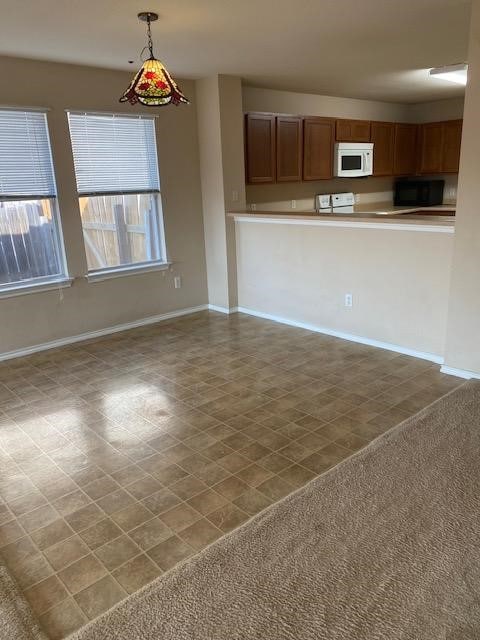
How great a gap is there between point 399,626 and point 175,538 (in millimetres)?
950

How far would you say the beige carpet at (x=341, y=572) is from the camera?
1.67 meters

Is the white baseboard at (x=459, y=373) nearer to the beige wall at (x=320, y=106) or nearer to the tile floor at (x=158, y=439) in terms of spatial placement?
the tile floor at (x=158, y=439)

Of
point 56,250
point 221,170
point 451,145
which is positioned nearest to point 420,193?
point 451,145

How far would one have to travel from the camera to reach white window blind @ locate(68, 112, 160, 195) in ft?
14.8

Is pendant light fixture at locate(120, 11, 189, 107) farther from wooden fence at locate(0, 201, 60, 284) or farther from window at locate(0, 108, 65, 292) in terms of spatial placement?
wooden fence at locate(0, 201, 60, 284)

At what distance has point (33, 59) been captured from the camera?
4.05 meters

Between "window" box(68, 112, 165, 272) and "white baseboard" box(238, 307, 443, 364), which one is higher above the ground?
"window" box(68, 112, 165, 272)

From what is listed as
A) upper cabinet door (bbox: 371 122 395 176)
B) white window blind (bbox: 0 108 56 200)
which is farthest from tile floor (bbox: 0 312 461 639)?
upper cabinet door (bbox: 371 122 395 176)

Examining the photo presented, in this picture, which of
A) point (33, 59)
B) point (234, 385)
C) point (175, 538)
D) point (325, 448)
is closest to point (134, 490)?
point (175, 538)

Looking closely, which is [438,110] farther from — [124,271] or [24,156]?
[24,156]

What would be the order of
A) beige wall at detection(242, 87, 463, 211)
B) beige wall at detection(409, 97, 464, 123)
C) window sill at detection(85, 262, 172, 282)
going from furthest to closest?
beige wall at detection(409, 97, 464, 123), beige wall at detection(242, 87, 463, 211), window sill at detection(85, 262, 172, 282)

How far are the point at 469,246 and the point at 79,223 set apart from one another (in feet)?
11.0

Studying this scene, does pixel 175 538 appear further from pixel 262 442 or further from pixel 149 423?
pixel 149 423

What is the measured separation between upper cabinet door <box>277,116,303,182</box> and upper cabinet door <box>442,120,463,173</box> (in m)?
2.48
